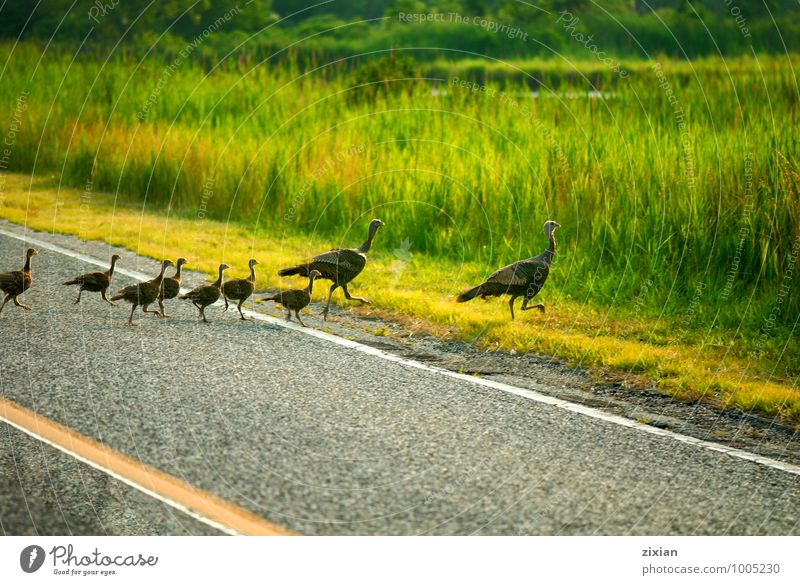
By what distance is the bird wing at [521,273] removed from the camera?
8.19 m

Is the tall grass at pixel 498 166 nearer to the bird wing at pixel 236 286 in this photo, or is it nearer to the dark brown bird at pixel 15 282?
the bird wing at pixel 236 286

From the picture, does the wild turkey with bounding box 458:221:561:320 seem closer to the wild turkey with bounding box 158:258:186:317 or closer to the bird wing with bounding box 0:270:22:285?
the wild turkey with bounding box 158:258:186:317

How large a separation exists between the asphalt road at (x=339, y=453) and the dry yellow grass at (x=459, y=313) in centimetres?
109

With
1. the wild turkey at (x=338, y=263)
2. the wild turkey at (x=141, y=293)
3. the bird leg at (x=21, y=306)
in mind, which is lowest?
the bird leg at (x=21, y=306)

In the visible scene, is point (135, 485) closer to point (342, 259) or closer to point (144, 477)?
point (144, 477)

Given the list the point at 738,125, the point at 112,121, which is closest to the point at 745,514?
the point at 738,125

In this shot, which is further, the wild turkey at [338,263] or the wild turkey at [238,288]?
the wild turkey at [338,263]

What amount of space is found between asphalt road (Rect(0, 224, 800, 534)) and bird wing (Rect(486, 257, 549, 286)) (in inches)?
55.0

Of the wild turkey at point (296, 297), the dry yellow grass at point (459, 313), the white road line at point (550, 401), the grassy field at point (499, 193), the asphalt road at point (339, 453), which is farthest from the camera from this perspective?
the grassy field at point (499, 193)

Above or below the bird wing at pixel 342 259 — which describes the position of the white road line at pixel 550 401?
below

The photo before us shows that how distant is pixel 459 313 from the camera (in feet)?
28.3

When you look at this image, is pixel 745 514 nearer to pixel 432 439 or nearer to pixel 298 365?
pixel 432 439

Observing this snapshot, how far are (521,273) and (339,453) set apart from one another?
11.0 ft

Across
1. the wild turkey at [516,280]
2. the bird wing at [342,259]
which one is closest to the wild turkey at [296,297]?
the bird wing at [342,259]
